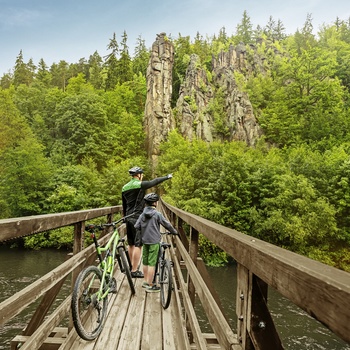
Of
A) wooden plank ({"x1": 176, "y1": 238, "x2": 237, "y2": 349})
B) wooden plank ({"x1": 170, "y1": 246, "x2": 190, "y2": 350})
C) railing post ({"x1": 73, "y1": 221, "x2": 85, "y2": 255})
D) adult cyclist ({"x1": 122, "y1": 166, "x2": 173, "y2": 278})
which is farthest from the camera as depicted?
adult cyclist ({"x1": 122, "y1": 166, "x2": 173, "y2": 278})

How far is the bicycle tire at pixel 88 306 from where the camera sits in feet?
9.30


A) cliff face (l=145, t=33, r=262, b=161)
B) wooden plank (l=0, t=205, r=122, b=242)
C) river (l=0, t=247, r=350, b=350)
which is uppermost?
cliff face (l=145, t=33, r=262, b=161)

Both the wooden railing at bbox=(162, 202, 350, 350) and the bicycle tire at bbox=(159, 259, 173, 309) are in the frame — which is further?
the bicycle tire at bbox=(159, 259, 173, 309)

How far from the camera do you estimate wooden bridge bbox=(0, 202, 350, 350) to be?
0.73 metres

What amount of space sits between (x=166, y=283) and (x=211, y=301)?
7.69 ft

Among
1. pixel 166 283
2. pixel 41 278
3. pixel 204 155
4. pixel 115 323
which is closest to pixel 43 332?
pixel 41 278

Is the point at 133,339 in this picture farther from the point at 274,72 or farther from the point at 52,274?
the point at 274,72

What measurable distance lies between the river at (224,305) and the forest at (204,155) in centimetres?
240

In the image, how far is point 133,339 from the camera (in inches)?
123

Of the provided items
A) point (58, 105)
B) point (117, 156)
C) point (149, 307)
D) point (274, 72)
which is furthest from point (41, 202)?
point (274, 72)

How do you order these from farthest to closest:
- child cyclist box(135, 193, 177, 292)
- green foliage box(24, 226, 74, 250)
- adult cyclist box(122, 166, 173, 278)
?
green foliage box(24, 226, 74, 250)
adult cyclist box(122, 166, 173, 278)
child cyclist box(135, 193, 177, 292)

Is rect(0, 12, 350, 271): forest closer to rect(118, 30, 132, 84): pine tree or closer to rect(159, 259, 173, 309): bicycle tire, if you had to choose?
rect(118, 30, 132, 84): pine tree

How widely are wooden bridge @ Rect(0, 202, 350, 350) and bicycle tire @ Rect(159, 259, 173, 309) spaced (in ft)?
0.45

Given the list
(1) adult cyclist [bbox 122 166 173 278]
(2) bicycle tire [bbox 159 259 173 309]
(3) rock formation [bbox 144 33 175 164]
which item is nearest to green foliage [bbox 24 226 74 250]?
(3) rock formation [bbox 144 33 175 164]
